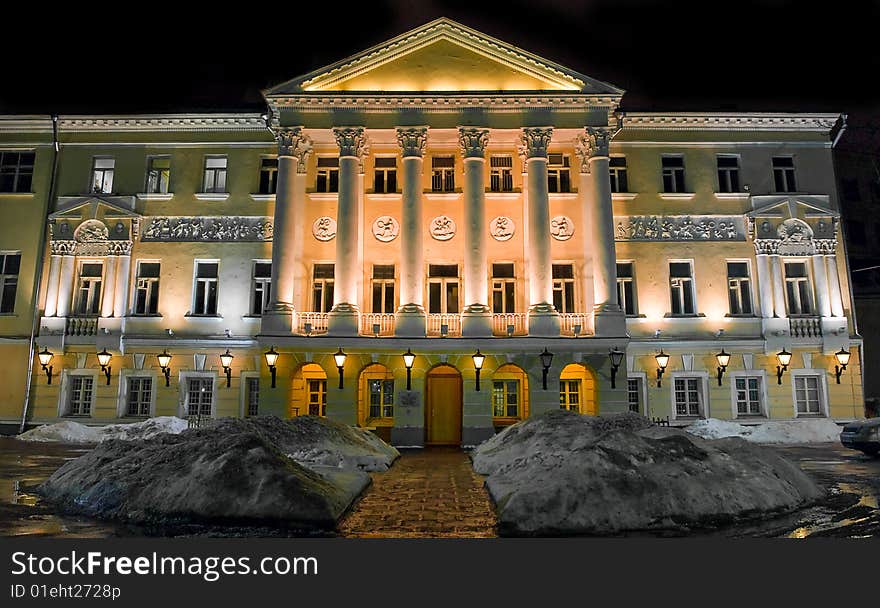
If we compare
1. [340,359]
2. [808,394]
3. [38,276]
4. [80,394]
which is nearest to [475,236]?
[340,359]

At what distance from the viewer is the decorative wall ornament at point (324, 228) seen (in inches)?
1000

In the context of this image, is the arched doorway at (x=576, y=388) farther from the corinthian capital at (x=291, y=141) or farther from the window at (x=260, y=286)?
the corinthian capital at (x=291, y=141)

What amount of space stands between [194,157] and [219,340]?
8498 millimetres

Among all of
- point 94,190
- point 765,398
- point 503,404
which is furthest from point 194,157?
point 765,398

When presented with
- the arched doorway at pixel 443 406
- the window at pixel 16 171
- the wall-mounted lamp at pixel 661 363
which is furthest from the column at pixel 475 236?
the window at pixel 16 171

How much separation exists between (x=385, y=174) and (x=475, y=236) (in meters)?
5.43

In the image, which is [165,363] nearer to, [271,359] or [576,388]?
[271,359]

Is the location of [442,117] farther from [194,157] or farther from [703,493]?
[703,493]

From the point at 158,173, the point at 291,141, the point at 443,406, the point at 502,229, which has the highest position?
the point at 291,141

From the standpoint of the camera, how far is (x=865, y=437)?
57.8 feet

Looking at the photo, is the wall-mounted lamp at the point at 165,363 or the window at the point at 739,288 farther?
the window at the point at 739,288

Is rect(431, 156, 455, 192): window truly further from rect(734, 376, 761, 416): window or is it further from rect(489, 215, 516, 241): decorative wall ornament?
rect(734, 376, 761, 416): window

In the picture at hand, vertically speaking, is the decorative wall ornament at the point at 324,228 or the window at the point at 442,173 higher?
the window at the point at 442,173

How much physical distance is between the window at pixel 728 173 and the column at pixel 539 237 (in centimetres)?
834
